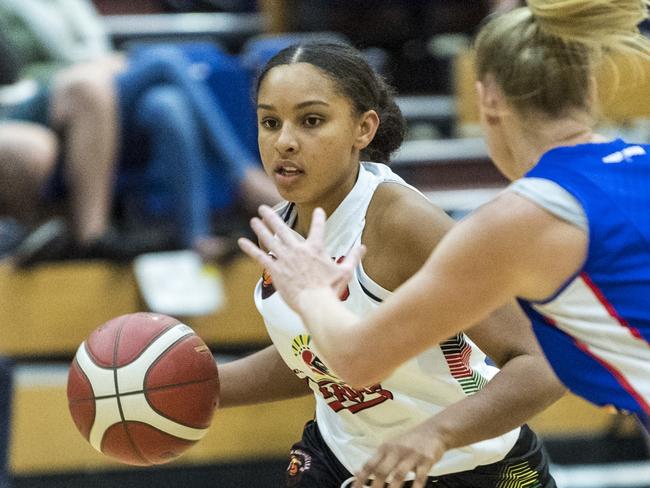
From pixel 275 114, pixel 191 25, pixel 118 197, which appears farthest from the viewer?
pixel 191 25

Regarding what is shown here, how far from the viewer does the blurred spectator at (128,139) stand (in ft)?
15.0

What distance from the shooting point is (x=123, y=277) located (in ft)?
15.7

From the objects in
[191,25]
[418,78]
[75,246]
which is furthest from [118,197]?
[418,78]

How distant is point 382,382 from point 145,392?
53 cm

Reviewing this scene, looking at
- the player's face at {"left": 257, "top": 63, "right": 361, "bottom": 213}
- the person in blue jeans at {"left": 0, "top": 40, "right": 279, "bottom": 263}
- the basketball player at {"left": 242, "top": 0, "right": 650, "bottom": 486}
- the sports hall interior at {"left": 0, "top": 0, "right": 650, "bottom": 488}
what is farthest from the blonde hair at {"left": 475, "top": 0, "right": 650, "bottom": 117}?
the person in blue jeans at {"left": 0, "top": 40, "right": 279, "bottom": 263}

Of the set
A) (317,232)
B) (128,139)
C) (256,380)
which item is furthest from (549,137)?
(128,139)

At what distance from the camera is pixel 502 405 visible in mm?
2121

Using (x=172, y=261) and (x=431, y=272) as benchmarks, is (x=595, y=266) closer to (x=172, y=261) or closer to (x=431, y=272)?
(x=431, y=272)

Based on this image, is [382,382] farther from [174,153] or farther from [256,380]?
[174,153]

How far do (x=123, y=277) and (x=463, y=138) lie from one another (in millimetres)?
1939

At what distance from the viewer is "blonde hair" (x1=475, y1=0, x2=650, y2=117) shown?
185 cm

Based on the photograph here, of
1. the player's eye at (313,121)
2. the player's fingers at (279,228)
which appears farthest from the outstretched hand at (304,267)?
the player's eye at (313,121)

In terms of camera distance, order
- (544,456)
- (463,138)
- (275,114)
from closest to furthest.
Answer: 1. (275,114)
2. (544,456)
3. (463,138)

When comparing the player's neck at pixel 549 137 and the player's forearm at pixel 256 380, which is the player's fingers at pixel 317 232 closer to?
the player's neck at pixel 549 137
